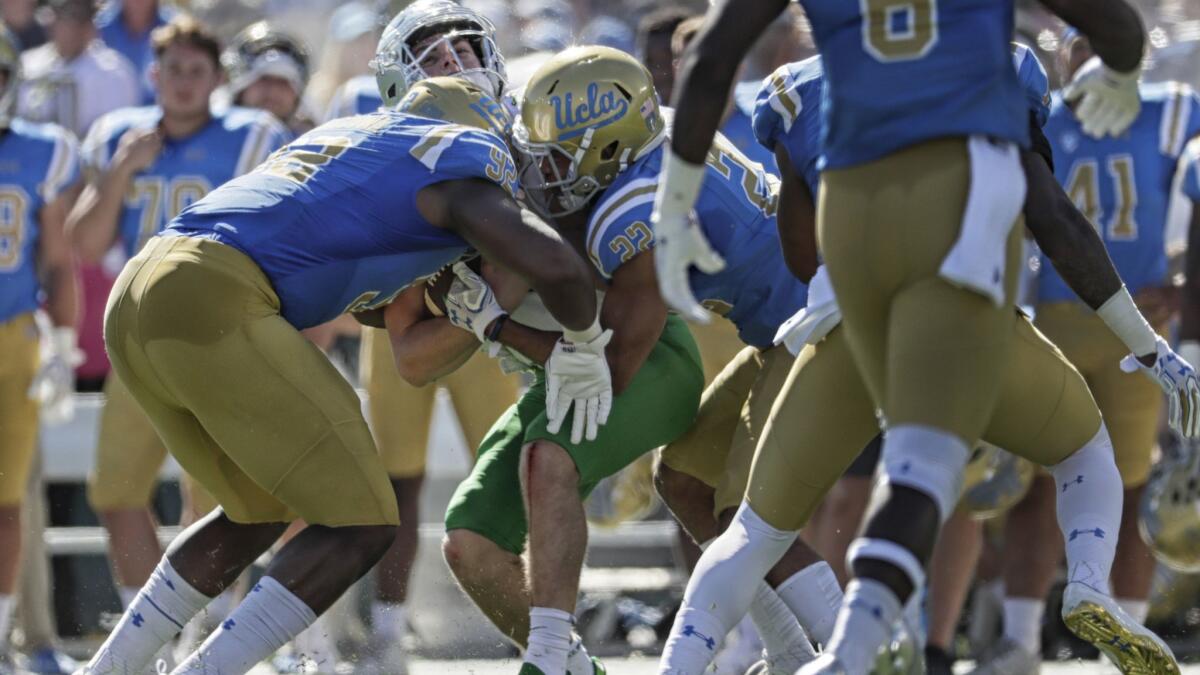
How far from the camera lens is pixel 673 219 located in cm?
362

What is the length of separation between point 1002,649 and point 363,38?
16.6 ft

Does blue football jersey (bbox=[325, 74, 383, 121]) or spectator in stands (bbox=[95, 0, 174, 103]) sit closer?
blue football jersey (bbox=[325, 74, 383, 121])

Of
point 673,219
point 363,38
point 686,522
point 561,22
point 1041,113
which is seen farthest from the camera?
point 561,22

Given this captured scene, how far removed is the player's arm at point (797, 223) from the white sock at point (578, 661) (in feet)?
3.23

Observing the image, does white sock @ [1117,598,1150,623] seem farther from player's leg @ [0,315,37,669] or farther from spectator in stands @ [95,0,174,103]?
spectator in stands @ [95,0,174,103]

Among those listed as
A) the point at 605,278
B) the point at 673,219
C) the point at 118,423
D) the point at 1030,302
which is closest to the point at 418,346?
the point at 605,278

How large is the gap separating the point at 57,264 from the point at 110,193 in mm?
316

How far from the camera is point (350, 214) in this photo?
437cm

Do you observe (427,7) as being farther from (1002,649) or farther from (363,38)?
(363,38)

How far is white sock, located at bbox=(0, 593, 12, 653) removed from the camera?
6.46 meters

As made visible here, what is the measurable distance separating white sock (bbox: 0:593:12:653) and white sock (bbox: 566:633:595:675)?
2.61m

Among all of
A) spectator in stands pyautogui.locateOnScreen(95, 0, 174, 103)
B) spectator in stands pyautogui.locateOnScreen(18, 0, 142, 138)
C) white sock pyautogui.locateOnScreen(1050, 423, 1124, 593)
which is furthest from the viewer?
spectator in stands pyautogui.locateOnScreen(95, 0, 174, 103)

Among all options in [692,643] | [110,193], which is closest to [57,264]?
[110,193]

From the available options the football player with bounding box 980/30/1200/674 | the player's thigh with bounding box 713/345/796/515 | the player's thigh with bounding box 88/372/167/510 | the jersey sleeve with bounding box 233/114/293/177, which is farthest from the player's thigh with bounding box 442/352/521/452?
the player's thigh with bounding box 713/345/796/515
